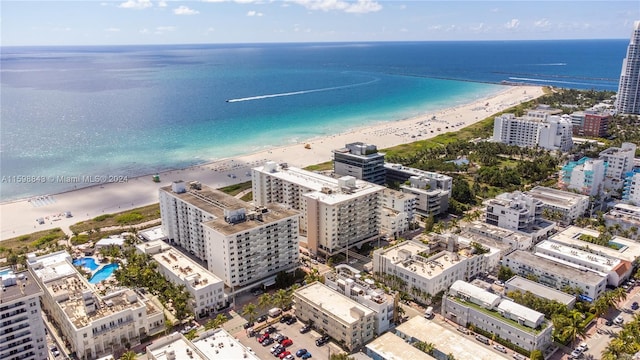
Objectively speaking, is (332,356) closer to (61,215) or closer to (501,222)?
(501,222)

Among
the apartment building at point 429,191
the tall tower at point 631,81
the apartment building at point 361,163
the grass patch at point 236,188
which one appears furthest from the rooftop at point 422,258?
the tall tower at point 631,81

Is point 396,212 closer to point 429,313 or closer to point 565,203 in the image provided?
point 429,313

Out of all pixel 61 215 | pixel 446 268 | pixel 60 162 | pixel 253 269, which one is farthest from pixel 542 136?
pixel 60 162

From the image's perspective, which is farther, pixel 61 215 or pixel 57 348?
pixel 61 215

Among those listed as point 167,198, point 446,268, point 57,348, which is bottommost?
point 57,348

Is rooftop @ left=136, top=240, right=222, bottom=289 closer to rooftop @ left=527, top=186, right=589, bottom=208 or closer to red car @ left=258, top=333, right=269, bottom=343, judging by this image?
red car @ left=258, top=333, right=269, bottom=343

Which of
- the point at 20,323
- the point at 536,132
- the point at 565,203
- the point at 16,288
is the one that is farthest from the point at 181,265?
the point at 536,132

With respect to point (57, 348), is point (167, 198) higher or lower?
higher
